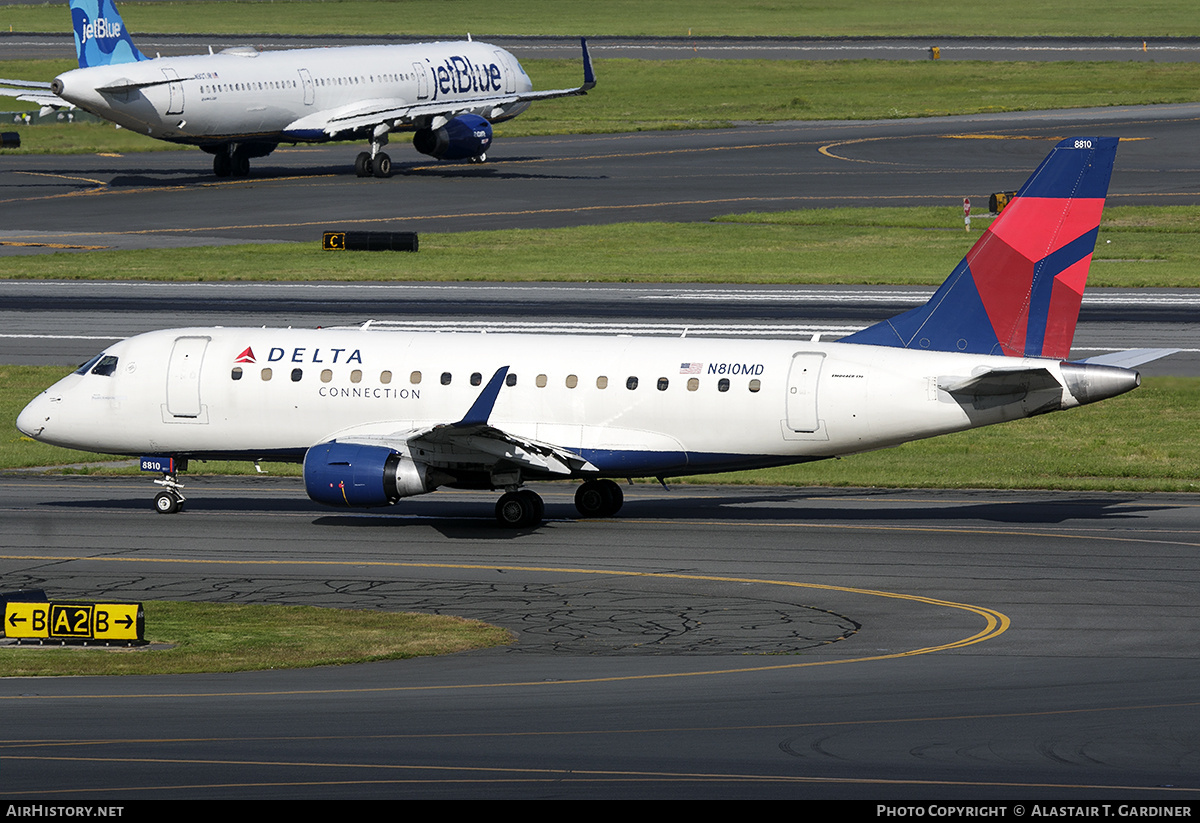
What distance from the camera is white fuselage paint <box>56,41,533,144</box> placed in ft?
291

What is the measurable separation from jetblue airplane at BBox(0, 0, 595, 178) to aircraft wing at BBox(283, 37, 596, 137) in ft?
0.19

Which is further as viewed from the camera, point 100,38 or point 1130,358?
point 100,38

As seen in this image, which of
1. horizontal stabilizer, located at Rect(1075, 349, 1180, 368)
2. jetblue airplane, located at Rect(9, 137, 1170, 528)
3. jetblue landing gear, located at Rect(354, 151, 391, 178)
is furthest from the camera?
jetblue landing gear, located at Rect(354, 151, 391, 178)

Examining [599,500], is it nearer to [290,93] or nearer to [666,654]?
[666,654]

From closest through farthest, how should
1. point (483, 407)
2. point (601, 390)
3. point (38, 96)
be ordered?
point (483, 407), point (601, 390), point (38, 96)

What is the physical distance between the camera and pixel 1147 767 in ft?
59.8

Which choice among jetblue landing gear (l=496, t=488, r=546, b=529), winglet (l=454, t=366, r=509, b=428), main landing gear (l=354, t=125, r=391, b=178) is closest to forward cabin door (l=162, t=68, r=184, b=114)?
main landing gear (l=354, t=125, r=391, b=178)

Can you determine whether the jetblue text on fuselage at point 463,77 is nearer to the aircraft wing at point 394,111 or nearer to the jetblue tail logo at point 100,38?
the aircraft wing at point 394,111

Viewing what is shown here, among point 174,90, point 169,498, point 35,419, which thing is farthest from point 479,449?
point 174,90

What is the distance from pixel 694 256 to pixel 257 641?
2091 inches

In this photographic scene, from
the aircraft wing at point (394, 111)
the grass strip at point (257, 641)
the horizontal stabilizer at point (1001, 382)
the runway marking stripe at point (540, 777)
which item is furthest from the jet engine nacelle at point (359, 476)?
the aircraft wing at point (394, 111)

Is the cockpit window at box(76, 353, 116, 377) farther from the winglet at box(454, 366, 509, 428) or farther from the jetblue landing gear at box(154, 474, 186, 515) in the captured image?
the winglet at box(454, 366, 509, 428)

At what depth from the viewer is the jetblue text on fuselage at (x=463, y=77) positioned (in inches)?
3925

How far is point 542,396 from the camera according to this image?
36469mm
